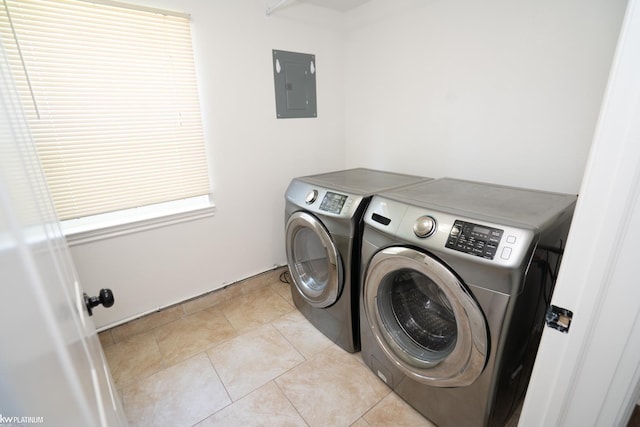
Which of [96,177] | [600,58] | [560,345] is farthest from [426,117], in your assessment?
[96,177]

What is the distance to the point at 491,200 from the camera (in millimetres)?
1262

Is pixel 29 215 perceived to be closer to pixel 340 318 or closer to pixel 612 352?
pixel 612 352

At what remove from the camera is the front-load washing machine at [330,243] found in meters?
1.49

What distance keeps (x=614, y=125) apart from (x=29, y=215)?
101cm

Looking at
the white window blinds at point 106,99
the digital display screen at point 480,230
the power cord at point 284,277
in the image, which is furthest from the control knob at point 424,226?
the power cord at point 284,277

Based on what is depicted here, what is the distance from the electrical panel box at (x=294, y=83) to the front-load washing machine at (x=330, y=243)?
2.12 feet

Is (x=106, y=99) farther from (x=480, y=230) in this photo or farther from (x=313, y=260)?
(x=480, y=230)

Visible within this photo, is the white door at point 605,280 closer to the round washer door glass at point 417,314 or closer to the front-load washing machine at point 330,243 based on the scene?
the round washer door glass at point 417,314

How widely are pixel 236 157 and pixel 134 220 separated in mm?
780

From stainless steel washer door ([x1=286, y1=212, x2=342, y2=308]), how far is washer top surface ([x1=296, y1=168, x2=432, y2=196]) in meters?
0.25

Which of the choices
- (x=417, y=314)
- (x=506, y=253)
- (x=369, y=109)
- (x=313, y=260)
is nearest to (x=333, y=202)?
(x=313, y=260)

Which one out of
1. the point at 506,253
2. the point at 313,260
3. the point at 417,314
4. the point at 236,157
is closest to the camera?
the point at 506,253

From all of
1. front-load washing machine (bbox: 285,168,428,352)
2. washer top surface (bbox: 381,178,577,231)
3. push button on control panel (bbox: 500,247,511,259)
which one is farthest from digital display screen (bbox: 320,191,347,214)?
push button on control panel (bbox: 500,247,511,259)

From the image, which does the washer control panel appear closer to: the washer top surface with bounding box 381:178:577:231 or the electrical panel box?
the washer top surface with bounding box 381:178:577:231
